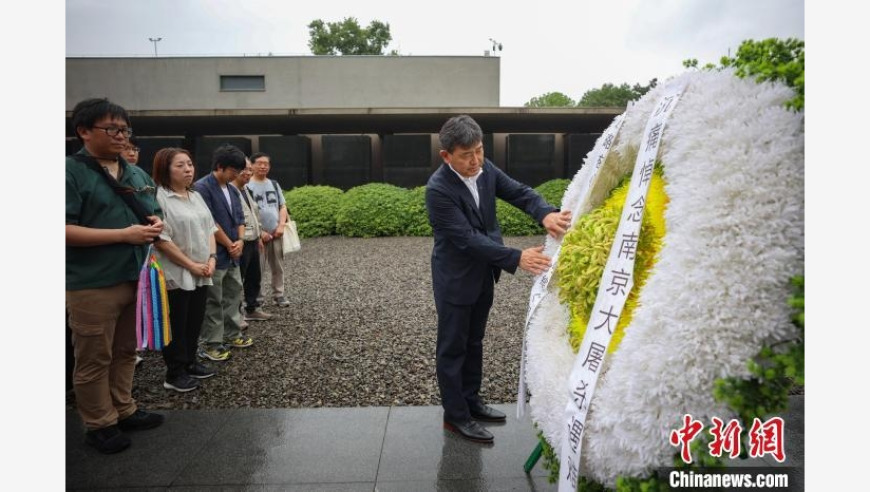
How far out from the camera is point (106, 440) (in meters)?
3.13

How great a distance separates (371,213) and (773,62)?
1218 centimetres

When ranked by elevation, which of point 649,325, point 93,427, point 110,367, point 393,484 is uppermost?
point 649,325

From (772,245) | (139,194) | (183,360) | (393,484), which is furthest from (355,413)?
(772,245)

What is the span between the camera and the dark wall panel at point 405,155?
16359 millimetres

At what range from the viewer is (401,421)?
354cm

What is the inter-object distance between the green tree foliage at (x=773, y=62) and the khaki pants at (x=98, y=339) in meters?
3.39

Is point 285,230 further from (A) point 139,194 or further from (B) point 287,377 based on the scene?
(A) point 139,194

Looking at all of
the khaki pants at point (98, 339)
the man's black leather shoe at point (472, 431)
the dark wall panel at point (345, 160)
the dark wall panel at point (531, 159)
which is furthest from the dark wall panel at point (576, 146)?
the khaki pants at point (98, 339)

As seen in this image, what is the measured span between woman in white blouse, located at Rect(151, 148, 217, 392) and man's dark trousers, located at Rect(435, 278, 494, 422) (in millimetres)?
1966

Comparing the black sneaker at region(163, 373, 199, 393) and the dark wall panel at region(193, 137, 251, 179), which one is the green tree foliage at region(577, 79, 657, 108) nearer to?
the dark wall panel at region(193, 137, 251, 179)

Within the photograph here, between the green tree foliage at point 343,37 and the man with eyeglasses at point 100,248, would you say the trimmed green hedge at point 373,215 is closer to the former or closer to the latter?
the man with eyeglasses at point 100,248

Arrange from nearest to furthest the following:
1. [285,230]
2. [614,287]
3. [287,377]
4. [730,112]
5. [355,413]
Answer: [730,112] → [614,287] → [355,413] → [287,377] → [285,230]

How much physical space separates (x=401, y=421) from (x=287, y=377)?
136cm

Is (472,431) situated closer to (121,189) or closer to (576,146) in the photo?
(121,189)
